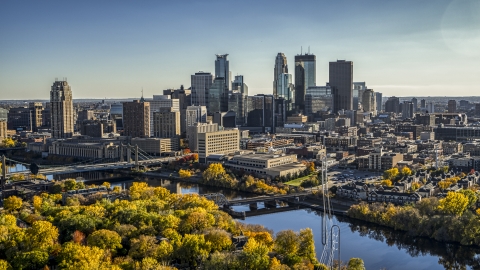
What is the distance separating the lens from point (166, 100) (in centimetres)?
4612

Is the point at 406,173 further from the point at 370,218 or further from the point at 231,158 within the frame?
the point at 231,158

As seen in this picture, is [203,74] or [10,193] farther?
[203,74]

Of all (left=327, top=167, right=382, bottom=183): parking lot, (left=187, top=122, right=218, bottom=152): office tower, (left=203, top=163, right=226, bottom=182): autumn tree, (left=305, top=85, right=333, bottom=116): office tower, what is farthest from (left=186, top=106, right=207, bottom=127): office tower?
(left=327, top=167, right=382, bottom=183): parking lot

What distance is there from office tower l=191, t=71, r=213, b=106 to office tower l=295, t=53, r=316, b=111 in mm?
11001

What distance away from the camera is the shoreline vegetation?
9930mm

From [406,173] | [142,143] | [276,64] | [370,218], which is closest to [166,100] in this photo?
[142,143]

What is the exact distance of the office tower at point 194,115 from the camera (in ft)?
140

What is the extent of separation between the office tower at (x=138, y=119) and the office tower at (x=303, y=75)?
23661 millimetres

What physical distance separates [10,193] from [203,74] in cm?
3605

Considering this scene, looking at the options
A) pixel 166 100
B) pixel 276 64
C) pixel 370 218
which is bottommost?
pixel 370 218

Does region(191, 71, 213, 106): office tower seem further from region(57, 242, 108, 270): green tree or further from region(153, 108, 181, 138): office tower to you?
region(57, 242, 108, 270): green tree

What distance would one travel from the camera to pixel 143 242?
35.3 feet

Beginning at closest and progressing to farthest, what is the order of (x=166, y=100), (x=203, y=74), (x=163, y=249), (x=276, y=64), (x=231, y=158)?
1. (x=163, y=249)
2. (x=231, y=158)
3. (x=166, y=100)
4. (x=203, y=74)
5. (x=276, y=64)

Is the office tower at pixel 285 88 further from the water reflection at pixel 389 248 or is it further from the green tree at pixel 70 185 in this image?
the water reflection at pixel 389 248
